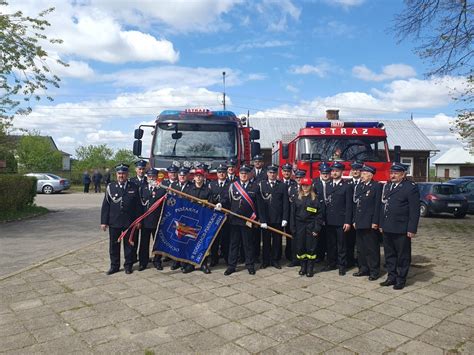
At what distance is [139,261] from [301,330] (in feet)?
11.9

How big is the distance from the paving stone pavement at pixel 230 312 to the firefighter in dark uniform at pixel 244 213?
282 millimetres

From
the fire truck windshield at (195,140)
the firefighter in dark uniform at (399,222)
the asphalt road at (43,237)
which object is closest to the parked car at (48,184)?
the asphalt road at (43,237)

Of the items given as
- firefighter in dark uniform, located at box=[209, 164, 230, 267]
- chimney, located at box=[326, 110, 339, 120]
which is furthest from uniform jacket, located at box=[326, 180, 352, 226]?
chimney, located at box=[326, 110, 339, 120]

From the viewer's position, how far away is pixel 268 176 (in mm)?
7238

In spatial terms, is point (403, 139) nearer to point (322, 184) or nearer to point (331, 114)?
point (331, 114)

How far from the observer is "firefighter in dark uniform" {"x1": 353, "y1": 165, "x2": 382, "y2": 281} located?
644 centimetres

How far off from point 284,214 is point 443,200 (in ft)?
36.9

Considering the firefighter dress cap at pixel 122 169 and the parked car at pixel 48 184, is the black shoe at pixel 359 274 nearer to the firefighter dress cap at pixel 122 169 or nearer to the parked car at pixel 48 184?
the firefighter dress cap at pixel 122 169

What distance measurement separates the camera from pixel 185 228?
23.3ft

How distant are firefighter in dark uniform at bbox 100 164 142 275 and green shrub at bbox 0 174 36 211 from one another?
909cm

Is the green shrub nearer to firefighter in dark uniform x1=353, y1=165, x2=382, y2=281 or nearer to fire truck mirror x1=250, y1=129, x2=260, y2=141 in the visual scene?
fire truck mirror x1=250, y1=129, x2=260, y2=141

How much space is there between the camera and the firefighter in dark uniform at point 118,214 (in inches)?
268

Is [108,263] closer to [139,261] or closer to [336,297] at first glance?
[139,261]

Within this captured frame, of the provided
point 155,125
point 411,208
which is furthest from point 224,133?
point 411,208
